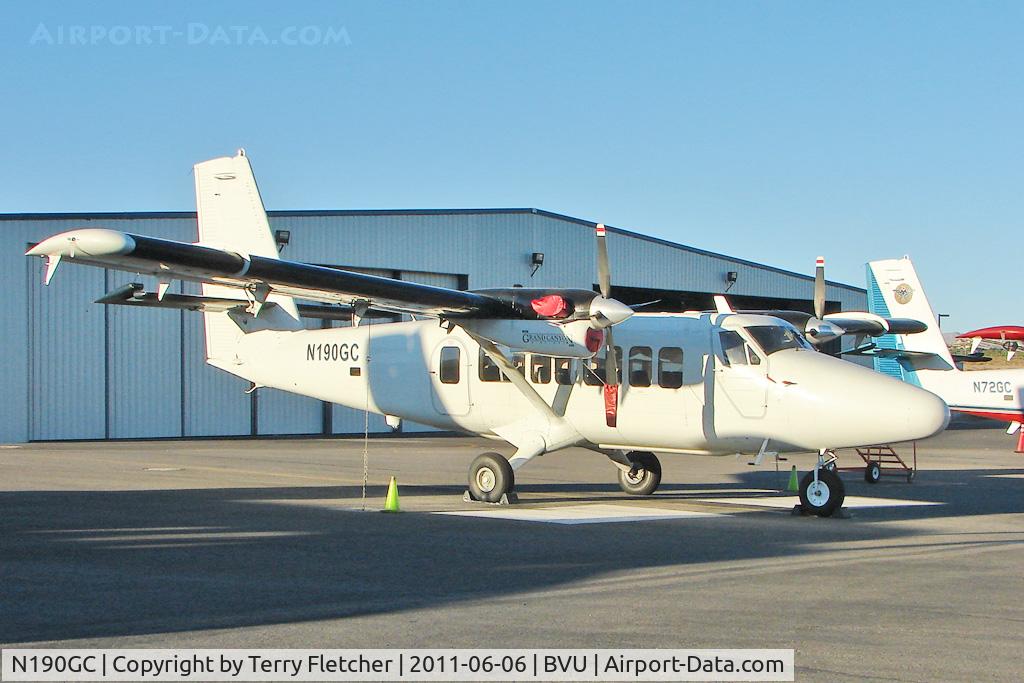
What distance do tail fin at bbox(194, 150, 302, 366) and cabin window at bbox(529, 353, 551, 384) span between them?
4.68m

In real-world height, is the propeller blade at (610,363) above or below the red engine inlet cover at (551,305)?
below

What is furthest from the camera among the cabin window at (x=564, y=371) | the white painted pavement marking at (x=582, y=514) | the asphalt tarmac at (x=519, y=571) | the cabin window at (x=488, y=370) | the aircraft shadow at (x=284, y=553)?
the cabin window at (x=488, y=370)

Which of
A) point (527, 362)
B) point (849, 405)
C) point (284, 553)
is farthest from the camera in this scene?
point (527, 362)

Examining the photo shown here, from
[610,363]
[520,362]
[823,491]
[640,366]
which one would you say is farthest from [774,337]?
[520,362]

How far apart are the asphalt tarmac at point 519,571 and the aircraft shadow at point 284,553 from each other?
0.13 ft

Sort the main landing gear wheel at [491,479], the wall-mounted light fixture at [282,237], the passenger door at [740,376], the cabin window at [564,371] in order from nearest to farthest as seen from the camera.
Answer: the passenger door at [740,376]
the main landing gear wheel at [491,479]
the cabin window at [564,371]
the wall-mounted light fixture at [282,237]

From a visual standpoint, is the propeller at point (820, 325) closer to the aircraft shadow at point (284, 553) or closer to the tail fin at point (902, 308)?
the aircraft shadow at point (284, 553)

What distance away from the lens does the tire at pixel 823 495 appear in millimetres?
15766

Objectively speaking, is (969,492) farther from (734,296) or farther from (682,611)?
(734,296)

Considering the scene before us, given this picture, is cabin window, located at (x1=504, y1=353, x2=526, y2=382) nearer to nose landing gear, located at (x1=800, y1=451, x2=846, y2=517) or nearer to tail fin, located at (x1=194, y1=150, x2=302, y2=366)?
tail fin, located at (x1=194, y1=150, x2=302, y2=366)

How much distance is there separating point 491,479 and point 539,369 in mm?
1983

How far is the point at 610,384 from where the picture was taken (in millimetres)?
17375

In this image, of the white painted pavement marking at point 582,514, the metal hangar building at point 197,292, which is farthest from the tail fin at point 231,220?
the metal hangar building at point 197,292

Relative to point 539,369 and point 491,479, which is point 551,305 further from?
point 491,479
